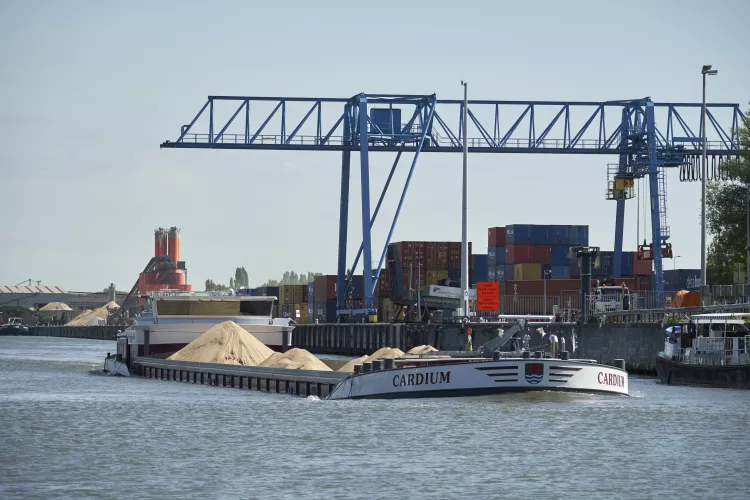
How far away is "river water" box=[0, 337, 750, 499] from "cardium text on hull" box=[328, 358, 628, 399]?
0.63 meters

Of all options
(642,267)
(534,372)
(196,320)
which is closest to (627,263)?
(642,267)

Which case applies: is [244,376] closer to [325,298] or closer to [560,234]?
[560,234]

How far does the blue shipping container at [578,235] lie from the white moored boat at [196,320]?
4735cm

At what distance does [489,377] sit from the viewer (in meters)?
34.4

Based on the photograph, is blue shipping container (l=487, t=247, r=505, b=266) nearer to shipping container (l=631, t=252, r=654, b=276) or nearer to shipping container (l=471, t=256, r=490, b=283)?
shipping container (l=471, t=256, r=490, b=283)

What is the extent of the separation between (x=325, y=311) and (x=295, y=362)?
80.9 m

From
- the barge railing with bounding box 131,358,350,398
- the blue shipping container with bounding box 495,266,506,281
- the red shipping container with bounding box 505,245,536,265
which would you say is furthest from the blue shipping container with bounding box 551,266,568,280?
the barge railing with bounding box 131,358,350,398

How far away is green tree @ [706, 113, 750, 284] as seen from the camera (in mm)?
78688

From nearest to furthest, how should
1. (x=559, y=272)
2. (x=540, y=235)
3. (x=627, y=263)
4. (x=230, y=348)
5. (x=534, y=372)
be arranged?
(x=534, y=372) → (x=230, y=348) → (x=559, y=272) → (x=540, y=235) → (x=627, y=263)

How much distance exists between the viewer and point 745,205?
7856cm

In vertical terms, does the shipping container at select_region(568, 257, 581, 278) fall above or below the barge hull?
above

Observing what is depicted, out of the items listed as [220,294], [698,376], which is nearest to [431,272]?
[220,294]

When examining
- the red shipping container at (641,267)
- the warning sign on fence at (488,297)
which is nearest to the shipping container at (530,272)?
the red shipping container at (641,267)

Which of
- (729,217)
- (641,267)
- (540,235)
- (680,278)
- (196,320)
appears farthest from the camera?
(641,267)
